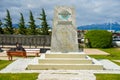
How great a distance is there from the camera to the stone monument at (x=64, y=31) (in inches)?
574

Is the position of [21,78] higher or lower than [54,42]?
lower

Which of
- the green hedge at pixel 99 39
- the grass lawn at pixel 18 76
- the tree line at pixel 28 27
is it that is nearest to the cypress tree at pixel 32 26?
the tree line at pixel 28 27

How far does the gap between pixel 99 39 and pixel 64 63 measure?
70.6ft

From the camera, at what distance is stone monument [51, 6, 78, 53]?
1459 cm

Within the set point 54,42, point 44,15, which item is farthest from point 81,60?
point 44,15

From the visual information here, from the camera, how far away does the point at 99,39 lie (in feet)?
113

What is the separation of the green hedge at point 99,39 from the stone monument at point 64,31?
66.1 ft

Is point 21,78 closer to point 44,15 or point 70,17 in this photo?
point 70,17

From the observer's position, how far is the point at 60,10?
14.6m

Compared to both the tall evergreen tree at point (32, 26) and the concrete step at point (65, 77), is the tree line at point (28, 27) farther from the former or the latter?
the concrete step at point (65, 77)

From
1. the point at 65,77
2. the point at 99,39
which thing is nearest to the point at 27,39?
the point at 99,39

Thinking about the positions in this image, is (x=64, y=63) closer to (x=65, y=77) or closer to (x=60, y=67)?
(x=60, y=67)

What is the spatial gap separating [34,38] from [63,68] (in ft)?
82.6

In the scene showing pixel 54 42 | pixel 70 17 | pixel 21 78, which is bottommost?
pixel 21 78
